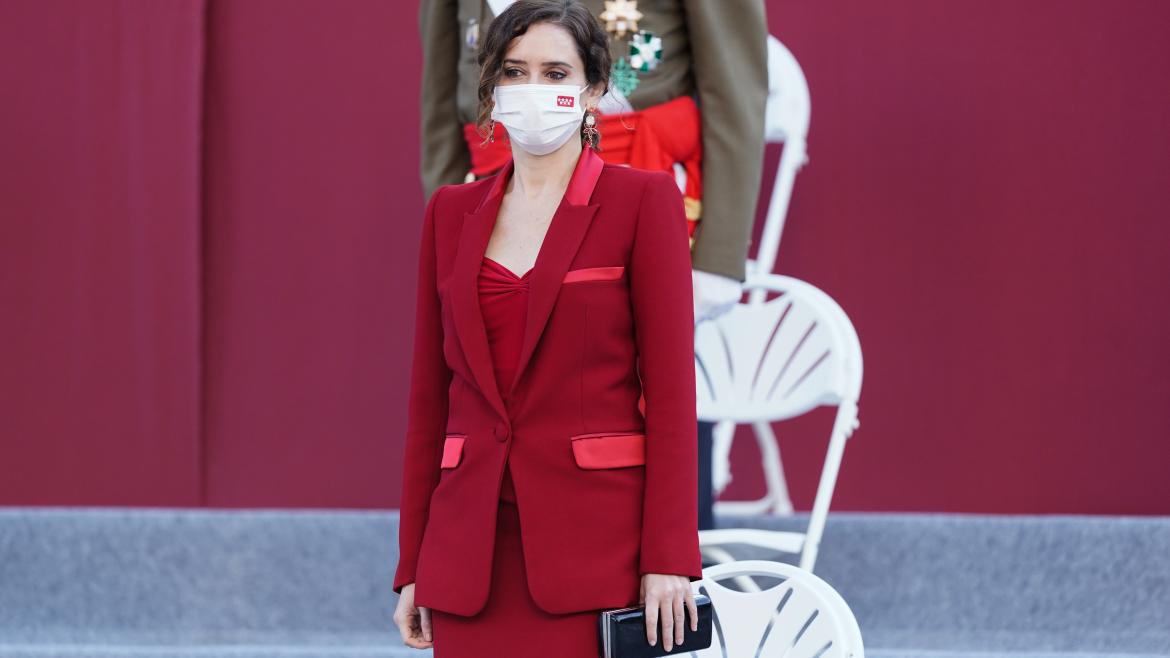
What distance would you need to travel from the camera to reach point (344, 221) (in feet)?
A: 10.5

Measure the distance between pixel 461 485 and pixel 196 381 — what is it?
1929 mm

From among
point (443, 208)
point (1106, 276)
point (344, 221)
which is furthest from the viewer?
point (344, 221)

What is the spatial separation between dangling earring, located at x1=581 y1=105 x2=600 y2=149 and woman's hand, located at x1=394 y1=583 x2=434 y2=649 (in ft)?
1.64

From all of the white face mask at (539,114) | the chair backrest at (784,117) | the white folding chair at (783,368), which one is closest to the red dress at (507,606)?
the white face mask at (539,114)

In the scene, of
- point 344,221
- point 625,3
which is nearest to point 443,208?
point 625,3

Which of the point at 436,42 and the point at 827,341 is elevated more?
the point at 436,42

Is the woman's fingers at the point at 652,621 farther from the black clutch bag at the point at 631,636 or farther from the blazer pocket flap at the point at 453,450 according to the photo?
the blazer pocket flap at the point at 453,450

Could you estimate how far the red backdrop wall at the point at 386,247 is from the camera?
2977 mm

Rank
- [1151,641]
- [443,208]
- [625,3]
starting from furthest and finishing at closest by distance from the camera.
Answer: [1151,641] < [625,3] < [443,208]

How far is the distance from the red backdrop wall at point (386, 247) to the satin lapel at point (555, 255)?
1.78 m

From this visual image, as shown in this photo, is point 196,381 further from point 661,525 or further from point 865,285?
point 661,525

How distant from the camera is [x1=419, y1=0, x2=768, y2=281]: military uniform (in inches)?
75.3

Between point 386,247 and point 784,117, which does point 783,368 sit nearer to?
point 784,117

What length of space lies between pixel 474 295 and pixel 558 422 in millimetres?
150
